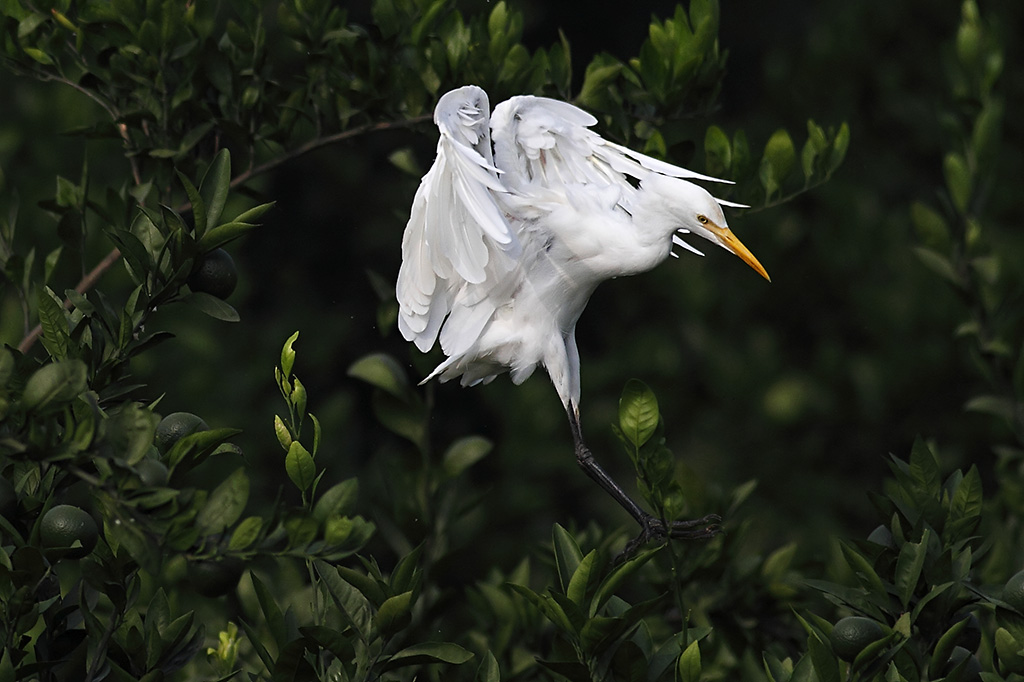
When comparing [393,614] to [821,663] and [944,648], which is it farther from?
[944,648]

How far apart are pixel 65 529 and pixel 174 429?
14cm

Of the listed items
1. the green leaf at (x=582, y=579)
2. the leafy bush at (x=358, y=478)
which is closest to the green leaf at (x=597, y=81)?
the leafy bush at (x=358, y=478)

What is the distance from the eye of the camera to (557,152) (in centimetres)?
132

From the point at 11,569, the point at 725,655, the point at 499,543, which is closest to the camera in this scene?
the point at 11,569

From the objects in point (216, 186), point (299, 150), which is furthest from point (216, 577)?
point (299, 150)

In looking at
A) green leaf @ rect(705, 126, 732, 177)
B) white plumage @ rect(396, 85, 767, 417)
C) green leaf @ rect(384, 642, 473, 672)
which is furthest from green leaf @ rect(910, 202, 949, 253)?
green leaf @ rect(384, 642, 473, 672)

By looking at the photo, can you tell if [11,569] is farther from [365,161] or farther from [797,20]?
[797,20]

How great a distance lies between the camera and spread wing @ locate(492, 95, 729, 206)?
1.28 metres

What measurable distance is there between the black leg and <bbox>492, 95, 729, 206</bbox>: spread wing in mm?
258

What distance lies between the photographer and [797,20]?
136 inches

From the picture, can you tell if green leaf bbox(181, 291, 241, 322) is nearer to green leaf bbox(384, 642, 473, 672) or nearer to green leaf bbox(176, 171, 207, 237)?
green leaf bbox(176, 171, 207, 237)

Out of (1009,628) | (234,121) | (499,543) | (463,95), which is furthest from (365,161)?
(1009,628)

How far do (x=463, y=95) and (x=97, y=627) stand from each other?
0.63 meters

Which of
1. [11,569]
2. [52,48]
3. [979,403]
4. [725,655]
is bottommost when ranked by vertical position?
[725,655]
